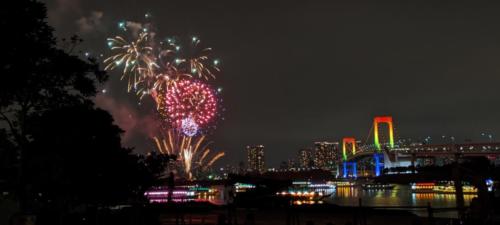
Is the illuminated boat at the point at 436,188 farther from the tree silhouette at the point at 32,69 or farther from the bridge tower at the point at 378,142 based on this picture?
the tree silhouette at the point at 32,69

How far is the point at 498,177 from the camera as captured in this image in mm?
69938

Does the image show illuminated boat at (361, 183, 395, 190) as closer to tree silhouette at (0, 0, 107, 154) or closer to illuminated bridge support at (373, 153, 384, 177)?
illuminated bridge support at (373, 153, 384, 177)

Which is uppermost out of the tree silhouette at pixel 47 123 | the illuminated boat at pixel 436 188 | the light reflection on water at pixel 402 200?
the tree silhouette at pixel 47 123

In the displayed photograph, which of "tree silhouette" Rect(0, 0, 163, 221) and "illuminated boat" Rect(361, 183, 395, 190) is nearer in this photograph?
"tree silhouette" Rect(0, 0, 163, 221)

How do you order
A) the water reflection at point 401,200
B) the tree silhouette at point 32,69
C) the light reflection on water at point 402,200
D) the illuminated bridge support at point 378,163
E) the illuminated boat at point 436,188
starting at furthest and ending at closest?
Answer: the illuminated bridge support at point 378,163 < the illuminated boat at point 436,188 < the water reflection at point 401,200 < the light reflection on water at point 402,200 < the tree silhouette at point 32,69

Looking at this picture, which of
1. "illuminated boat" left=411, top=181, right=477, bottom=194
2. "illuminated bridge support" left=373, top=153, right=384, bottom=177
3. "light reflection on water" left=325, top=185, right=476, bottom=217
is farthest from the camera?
"illuminated bridge support" left=373, top=153, right=384, bottom=177

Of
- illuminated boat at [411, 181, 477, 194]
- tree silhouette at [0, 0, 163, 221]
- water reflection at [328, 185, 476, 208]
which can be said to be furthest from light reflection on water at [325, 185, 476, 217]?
tree silhouette at [0, 0, 163, 221]

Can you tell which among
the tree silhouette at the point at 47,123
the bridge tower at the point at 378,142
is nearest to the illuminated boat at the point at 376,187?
the bridge tower at the point at 378,142

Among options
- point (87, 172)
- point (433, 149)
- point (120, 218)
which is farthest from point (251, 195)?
point (433, 149)

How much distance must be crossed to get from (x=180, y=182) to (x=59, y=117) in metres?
62.4

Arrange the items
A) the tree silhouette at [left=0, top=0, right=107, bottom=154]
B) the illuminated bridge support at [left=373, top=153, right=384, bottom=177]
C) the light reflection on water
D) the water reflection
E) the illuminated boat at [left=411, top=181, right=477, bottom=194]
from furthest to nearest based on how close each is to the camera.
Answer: the illuminated bridge support at [left=373, top=153, right=384, bottom=177] < the illuminated boat at [left=411, top=181, right=477, bottom=194] < the water reflection < the light reflection on water < the tree silhouette at [left=0, top=0, right=107, bottom=154]

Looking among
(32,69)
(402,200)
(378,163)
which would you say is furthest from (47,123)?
(378,163)

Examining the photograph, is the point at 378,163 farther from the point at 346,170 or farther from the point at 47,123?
the point at 47,123

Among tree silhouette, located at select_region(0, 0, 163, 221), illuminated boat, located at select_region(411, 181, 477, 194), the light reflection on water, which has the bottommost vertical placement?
the light reflection on water
